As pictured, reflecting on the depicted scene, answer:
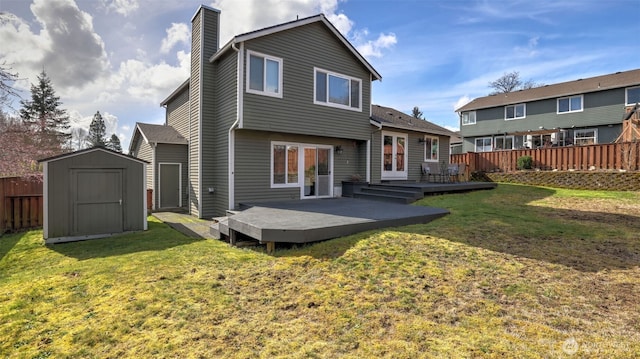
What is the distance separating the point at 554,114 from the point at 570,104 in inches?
45.7

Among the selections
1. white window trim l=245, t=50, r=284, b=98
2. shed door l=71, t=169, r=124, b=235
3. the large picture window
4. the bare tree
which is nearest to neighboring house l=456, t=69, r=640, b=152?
the bare tree

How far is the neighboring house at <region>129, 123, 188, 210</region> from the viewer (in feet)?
46.6

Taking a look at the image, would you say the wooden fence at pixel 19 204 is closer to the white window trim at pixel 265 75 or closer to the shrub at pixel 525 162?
the white window trim at pixel 265 75

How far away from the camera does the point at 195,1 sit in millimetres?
12109

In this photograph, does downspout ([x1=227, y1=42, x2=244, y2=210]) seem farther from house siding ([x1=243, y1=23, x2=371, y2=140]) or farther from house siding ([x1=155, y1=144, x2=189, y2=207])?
house siding ([x1=155, y1=144, x2=189, y2=207])

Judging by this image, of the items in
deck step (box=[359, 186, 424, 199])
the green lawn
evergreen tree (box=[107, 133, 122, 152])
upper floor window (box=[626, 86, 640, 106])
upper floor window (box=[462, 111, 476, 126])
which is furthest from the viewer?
evergreen tree (box=[107, 133, 122, 152])

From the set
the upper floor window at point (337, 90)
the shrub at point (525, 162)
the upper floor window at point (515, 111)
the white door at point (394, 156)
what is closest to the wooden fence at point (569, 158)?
the shrub at point (525, 162)

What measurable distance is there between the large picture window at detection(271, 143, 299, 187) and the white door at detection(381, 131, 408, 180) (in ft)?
15.4

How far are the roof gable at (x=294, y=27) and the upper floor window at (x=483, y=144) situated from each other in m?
19.3

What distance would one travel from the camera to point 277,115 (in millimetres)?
10555

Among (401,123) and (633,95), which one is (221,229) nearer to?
(401,123)

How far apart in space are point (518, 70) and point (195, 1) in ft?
152

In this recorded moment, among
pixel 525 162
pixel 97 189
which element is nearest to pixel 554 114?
pixel 525 162

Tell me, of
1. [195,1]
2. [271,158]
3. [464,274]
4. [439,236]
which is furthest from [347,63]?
[464,274]
